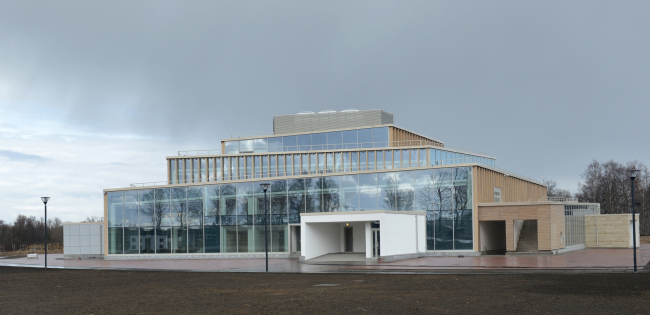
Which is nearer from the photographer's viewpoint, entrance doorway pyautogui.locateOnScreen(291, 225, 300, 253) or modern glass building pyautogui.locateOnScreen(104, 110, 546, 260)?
modern glass building pyautogui.locateOnScreen(104, 110, 546, 260)

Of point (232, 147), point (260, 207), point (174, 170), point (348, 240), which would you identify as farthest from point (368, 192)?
point (174, 170)

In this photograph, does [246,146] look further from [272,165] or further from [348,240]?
[348,240]

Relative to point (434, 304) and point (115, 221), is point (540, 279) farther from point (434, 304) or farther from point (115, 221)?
point (115, 221)

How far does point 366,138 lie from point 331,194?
976 inches

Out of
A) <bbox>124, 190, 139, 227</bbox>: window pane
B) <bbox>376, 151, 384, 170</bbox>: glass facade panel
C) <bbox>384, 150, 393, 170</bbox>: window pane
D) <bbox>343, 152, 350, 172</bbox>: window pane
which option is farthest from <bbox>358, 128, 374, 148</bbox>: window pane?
<bbox>124, 190, 139, 227</bbox>: window pane

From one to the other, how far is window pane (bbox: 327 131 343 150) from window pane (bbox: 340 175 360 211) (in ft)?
83.1

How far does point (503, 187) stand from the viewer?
53.8 meters

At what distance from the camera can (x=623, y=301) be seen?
16797 mm

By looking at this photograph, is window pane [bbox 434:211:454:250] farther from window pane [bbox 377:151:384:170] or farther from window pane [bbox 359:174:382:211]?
window pane [bbox 377:151:384:170]

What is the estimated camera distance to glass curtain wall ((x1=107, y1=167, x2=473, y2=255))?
46.2 meters

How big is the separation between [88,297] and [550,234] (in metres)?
33.6

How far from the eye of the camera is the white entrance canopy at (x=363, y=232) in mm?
40812

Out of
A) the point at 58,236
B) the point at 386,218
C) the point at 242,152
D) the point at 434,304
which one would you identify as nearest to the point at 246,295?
the point at 434,304

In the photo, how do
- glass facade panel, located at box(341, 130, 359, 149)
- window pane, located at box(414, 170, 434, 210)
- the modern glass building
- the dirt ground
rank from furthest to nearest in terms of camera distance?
1. glass facade panel, located at box(341, 130, 359, 149)
2. window pane, located at box(414, 170, 434, 210)
3. the modern glass building
4. the dirt ground
